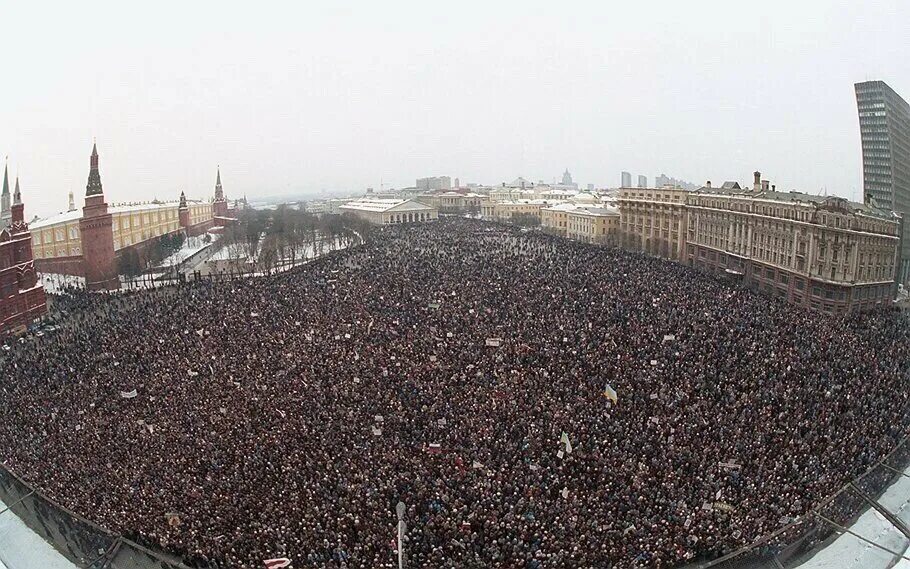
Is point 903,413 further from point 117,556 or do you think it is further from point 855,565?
point 117,556

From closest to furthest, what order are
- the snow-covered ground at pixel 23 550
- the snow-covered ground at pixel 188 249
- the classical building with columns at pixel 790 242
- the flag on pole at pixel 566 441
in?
the snow-covered ground at pixel 23 550, the flag on pole at pixel 566 441, the classical building with columns at pixel 790 242, the snow-covered ground at pixel 188 249

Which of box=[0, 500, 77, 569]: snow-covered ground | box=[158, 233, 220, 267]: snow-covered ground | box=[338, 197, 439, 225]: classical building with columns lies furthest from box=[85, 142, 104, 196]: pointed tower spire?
box=[338, 197, 439, 225]: classical building with columns

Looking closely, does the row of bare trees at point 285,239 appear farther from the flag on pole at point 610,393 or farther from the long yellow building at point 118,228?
the flag on pole at point 610,393

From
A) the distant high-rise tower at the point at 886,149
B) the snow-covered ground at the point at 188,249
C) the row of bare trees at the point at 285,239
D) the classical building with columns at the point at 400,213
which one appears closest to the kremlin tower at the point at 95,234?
the snow-covered ground at the point at 188,249

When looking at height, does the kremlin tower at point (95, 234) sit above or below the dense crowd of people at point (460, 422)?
above

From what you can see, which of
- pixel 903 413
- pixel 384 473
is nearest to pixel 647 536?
pixel 384 473

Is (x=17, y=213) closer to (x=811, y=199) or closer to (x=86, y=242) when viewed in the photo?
(x=86, y=242)

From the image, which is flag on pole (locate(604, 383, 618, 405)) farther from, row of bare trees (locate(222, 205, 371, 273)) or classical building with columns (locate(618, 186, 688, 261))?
classical building with columns (locate(618, 186, 688, 261))
